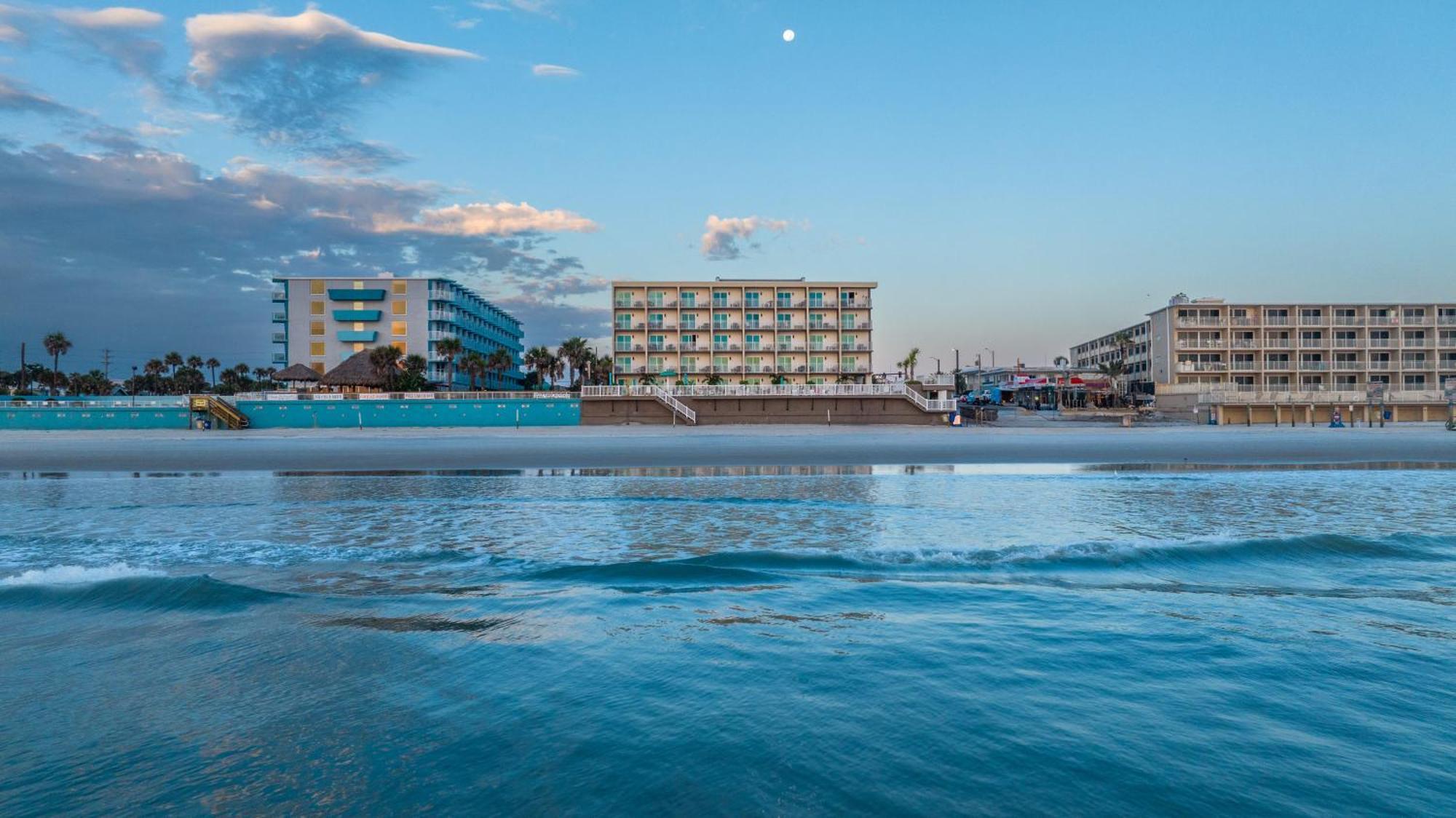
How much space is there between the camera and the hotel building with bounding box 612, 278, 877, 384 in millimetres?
80375

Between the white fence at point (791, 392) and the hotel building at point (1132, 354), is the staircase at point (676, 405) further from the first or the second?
the hotel building at point (1132, 354)

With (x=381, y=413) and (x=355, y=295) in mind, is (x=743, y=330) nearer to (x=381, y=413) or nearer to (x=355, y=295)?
(x=381, y=413)

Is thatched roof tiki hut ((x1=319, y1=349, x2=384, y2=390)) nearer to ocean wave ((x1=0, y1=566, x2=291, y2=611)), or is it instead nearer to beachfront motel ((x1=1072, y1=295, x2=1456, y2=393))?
ocean wave ((x1=0, y1=566, x2=291, y2=611))

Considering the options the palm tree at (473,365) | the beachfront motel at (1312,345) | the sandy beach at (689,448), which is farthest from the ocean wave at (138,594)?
the beachfront motel at (1312,345)

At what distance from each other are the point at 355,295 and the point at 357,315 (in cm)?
250

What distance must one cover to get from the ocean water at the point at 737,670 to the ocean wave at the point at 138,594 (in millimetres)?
49

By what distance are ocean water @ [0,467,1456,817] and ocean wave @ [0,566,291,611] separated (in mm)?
49

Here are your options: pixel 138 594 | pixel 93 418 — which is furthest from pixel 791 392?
pixel 138 594

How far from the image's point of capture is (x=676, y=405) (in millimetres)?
56719

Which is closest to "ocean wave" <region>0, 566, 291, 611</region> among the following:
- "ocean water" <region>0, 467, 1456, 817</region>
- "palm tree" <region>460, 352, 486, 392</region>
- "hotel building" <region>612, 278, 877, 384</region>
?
"ocean water" <region>0, 467, 1456, 817</region>

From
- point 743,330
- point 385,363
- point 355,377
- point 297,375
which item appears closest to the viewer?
point 297,375

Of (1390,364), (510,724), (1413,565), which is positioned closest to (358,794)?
(510,724)

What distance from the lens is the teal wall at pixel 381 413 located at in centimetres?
5444

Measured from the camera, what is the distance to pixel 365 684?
5586mm
